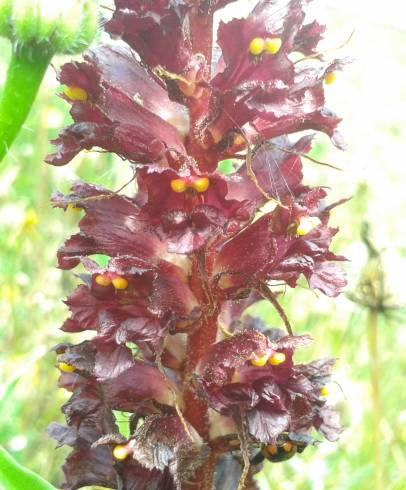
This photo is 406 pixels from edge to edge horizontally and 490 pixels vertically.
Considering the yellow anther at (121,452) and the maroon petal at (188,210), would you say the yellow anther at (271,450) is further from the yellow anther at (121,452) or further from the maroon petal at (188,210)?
the maroon petal at (188,210)

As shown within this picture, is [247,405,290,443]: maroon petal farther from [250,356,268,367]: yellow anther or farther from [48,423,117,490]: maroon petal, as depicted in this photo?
[48,423,117,490]: maroon petal

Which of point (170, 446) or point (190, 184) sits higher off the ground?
point (190, 184)

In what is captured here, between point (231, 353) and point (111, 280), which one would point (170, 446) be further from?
point (111, 280)

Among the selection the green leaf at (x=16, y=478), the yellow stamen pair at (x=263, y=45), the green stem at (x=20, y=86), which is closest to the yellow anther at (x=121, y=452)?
the green leaf at (x=16, y=478)

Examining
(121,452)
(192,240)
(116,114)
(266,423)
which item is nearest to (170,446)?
(121,452)

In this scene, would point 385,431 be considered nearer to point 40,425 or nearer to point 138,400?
point 40,425

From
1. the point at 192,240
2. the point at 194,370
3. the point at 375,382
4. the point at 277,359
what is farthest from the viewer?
the point at 375,382
